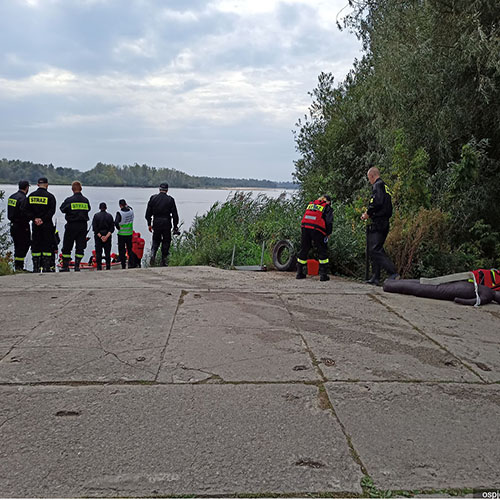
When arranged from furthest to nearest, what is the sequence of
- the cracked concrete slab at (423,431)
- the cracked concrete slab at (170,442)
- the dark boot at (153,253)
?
1. the dark boot at (153,253)
2. the cracked concrete slab at (423,431)
3. the cracked concrete slab at (170,442)

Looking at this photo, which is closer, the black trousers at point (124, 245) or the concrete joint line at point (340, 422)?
the concrete joint line at point (340, 422)

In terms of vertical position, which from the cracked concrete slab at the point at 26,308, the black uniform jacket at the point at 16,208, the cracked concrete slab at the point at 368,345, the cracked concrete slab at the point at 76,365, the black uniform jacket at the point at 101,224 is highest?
the black uniform jacket at the point at 16,208

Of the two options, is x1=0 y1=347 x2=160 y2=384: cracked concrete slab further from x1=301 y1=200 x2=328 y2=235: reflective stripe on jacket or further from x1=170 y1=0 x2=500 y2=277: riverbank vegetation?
x1=170 y1=0 x2=500 y2=277: riverbank vegetation

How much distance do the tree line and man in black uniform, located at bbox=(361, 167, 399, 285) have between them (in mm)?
819

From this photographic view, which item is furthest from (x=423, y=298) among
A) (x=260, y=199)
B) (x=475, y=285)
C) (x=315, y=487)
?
(x=260, y=199)

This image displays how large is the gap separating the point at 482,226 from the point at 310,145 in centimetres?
1027

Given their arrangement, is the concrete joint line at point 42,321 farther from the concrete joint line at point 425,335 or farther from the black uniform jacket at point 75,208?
the black uniform jacket at point 75,208

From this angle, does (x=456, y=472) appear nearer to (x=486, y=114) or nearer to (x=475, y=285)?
(x=475, y=285)

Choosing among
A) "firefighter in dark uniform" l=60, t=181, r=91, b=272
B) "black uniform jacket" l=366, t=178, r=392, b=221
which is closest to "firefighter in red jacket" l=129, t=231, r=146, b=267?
"firefighter in dark uniform" l=60, t=181, r=91, b=272

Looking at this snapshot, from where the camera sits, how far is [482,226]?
10922mm

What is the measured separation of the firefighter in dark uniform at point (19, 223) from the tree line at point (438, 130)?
686 centimetres

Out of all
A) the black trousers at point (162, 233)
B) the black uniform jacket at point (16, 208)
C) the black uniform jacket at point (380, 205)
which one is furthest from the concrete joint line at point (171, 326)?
the black uniform jacket at point (16, 208)

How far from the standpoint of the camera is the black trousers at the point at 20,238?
479 inches

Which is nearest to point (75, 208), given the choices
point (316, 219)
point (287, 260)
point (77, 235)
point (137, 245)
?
point (77, 235)
